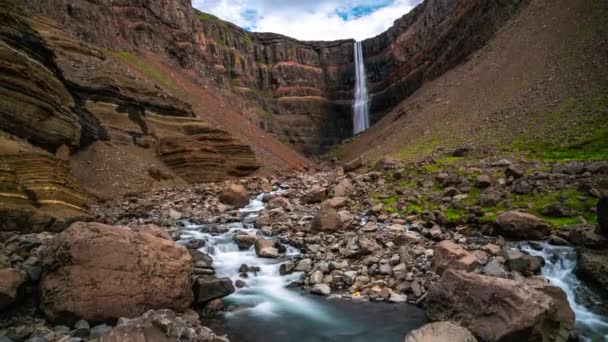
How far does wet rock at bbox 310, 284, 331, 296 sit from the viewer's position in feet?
32.1

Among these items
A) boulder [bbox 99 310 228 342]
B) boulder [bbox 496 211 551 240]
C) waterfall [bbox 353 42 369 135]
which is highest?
waterfall [bbox 353 42 369 135]

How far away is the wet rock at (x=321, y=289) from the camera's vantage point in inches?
385

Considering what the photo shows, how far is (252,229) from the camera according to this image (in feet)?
52.1

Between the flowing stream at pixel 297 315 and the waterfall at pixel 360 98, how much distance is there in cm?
6926

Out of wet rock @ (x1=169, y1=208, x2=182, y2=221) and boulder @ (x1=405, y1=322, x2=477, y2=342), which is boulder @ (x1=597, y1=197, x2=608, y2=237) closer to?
boulder @ (x1=405, y1=322, x2=477, y2=342)

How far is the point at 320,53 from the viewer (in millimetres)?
95375

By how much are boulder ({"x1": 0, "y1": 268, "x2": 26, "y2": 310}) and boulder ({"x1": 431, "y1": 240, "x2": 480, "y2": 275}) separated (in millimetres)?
9868

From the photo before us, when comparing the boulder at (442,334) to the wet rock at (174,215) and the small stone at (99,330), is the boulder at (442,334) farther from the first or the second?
the wet rock at (174,215)

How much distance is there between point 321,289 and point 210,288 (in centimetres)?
301

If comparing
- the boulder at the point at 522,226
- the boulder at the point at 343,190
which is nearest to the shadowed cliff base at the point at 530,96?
the boulder at the point at 522,226

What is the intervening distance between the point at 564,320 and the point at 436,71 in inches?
2290

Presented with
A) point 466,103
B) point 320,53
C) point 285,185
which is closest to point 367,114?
point 320,53

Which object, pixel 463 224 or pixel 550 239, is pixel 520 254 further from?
pixel 463 224

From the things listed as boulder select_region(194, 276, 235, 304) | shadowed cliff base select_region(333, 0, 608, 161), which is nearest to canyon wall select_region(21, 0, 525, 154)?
shadowed cliff base select_region(333, 0, 608, 161)
